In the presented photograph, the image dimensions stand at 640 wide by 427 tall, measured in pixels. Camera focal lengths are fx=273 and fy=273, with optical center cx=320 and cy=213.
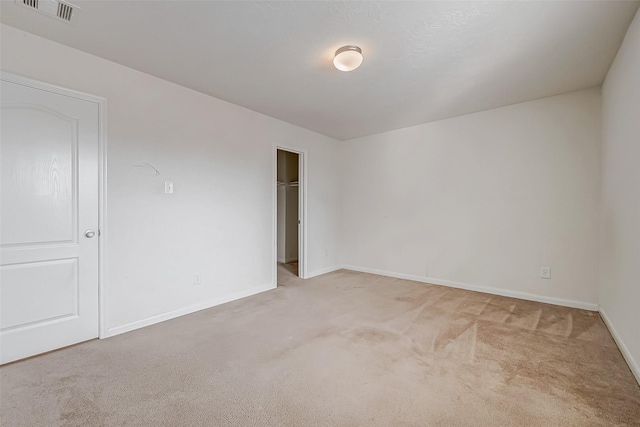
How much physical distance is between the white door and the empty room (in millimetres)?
14

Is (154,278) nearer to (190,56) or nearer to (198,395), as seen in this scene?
(198,395)

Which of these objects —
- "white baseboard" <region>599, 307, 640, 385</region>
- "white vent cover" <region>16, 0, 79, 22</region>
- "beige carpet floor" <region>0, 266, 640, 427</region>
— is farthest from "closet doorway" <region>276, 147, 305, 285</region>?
"white baseboard" <region>599, 307, 640, 385</region>

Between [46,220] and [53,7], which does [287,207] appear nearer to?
[46,220]

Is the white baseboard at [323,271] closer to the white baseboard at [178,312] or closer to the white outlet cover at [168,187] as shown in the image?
the white baseboard at [178,312]

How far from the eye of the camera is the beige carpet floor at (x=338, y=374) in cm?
152

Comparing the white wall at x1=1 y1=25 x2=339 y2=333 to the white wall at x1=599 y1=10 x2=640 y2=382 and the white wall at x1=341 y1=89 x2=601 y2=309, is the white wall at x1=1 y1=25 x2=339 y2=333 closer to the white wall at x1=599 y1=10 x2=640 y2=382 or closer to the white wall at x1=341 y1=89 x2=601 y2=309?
the white wall at x1=341 y1=89 x2=601 y2=309

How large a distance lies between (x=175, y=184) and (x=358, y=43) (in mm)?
2258

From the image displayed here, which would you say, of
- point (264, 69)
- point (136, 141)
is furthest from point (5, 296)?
point (264, 69)

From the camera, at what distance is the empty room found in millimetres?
1759

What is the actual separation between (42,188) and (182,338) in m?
1.66

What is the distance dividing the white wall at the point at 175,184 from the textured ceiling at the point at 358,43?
19cm

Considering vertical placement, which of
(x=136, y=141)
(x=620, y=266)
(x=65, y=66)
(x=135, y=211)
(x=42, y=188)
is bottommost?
(x=620, y=266)

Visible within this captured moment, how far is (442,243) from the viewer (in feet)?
13.6

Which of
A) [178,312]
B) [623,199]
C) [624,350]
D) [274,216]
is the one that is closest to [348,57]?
[274,216]
